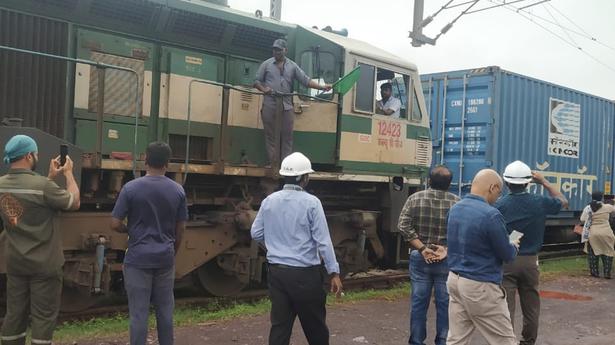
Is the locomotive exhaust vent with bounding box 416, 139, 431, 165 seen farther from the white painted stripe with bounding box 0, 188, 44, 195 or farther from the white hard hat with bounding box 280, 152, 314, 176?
the white painted stripe with bounding box 0, 188, 44, 195

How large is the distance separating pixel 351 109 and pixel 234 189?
2.01 metres

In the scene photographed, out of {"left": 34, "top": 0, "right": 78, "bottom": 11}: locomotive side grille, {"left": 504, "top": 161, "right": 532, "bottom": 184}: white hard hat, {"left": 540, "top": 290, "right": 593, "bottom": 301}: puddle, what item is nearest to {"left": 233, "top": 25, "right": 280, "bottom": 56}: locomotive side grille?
{"left": 34, "top": 0, "right": 78, "bottom": 11}: locomotive side grille

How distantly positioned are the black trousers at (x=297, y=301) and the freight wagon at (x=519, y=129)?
9202 mm

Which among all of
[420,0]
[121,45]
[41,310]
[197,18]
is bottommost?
[41,310]

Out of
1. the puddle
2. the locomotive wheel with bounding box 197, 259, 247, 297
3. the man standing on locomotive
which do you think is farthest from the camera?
the puddle

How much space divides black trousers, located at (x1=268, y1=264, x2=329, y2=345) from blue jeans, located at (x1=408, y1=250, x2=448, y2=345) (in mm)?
1312

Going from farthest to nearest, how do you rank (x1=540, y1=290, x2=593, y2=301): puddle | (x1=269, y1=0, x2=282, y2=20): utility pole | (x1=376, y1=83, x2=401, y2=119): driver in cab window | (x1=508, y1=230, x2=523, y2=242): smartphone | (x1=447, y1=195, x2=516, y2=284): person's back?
(x1=269, y1=0, x2=282, y2=20): utility pole → (x1=540, y1=290, x2=593, y2=301): puddle → (x1=376, y1=83, x2=401, y2=119): driver in cab window → (x1=508, y1=230, x2=523, y2=242): smartphone → (x1=447, y1=195, x2=516, y2=284): person's back

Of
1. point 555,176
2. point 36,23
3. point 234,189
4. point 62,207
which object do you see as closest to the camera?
point 62,207

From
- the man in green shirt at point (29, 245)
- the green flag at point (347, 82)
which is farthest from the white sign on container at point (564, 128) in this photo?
the man in green shirt at point (29, 245)

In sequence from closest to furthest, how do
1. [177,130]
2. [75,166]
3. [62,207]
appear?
[62,207] → [75,166] → [177,130]

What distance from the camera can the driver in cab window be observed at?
915cm

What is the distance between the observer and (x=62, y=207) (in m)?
4.36

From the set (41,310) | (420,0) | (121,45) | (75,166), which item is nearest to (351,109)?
(121,45)

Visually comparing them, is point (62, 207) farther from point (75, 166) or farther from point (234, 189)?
point (234, 189)
